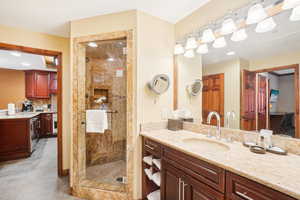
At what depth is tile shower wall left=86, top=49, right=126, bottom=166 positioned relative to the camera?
1992 mm

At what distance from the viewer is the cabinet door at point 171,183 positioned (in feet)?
3.76

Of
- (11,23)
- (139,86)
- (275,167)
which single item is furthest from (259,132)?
(11,23)

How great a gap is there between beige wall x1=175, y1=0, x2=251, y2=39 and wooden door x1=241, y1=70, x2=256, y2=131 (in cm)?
66

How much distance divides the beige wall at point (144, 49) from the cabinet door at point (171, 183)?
452 mm

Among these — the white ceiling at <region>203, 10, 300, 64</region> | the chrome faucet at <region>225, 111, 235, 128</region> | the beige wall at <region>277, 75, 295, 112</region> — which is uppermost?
the white ceiling at <region>203, 10, 300, 64</region>

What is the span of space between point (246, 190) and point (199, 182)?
30 cm

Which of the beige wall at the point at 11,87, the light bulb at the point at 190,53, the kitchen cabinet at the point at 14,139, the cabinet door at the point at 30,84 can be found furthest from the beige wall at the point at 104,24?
the beige wall at the point at 11,87

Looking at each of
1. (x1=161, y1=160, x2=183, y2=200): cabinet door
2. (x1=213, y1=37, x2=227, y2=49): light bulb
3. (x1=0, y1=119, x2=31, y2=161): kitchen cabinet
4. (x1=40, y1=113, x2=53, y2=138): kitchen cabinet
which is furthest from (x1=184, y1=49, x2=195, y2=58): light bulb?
(x1=40, y1=113, x2=53, y2=138): kitchen cabinet

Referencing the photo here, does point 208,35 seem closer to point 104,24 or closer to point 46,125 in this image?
point 104,24

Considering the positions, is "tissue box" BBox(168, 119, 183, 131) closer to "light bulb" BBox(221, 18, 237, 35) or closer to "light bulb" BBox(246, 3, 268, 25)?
"light bulb" BBox(221, 18, 237, 35)

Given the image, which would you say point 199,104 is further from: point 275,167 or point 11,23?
point 11,23

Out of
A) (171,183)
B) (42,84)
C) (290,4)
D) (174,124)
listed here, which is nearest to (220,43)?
(290,4)

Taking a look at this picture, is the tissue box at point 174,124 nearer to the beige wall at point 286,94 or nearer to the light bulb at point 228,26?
the beige wall at point 286,94

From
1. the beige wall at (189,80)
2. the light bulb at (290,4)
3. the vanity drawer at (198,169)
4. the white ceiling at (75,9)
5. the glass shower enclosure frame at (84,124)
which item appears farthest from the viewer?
the beige wall at (189,80)
